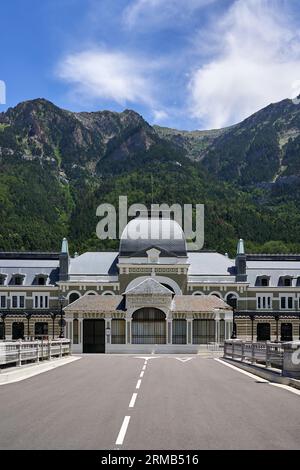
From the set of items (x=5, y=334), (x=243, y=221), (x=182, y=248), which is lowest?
(x=5, y=334)

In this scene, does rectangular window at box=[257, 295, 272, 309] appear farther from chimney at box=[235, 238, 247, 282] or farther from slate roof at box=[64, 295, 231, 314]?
slate roof at box=[64, 295, 231, 314]

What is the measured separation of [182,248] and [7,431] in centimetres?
7530

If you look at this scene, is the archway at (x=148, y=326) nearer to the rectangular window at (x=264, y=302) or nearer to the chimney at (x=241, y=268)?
the chimney at (x=241, y=268)

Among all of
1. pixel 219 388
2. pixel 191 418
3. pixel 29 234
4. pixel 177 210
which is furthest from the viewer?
pixel 29 234

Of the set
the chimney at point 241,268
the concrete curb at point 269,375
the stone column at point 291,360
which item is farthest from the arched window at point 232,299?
the stone column at point 291,360

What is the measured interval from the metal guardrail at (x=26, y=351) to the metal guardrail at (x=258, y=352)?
10841mm

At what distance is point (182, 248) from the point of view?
8788cm

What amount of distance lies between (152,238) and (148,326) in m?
19.3

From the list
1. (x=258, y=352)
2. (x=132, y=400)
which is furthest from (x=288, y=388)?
(x=258, y=352)

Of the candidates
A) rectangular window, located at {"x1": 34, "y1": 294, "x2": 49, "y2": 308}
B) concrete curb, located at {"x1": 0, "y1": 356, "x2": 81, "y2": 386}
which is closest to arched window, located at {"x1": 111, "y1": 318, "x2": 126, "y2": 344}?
rectangular window, located at {"x1": 34, "y1": 294, "x2": 49, "y2": 308}

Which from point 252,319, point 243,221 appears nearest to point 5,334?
point 252,319

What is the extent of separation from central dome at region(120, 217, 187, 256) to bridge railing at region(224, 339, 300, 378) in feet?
135

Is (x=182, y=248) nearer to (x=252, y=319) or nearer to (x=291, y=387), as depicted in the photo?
(x=252, y=319)

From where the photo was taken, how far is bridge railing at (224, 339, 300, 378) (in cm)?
2384
